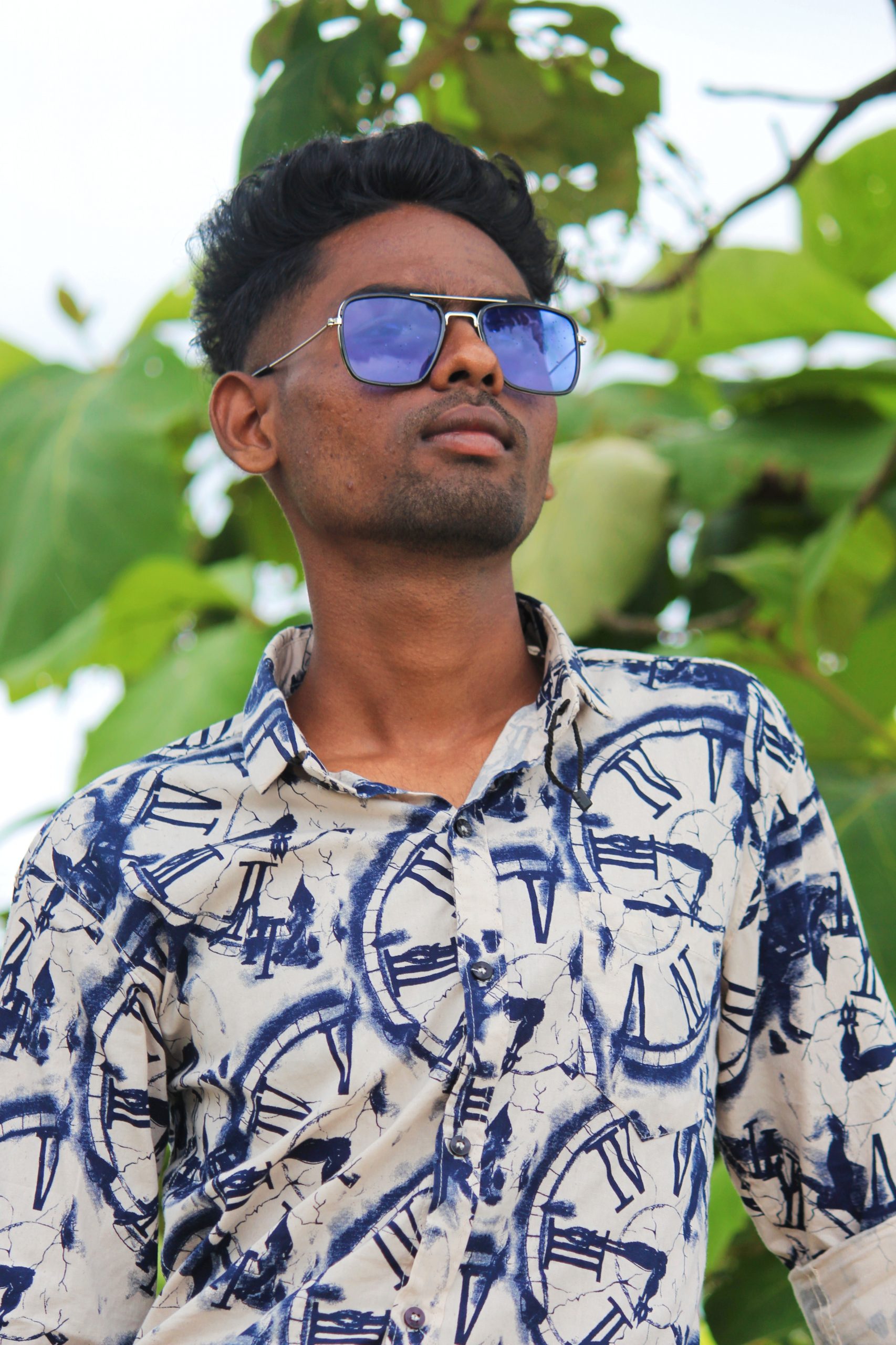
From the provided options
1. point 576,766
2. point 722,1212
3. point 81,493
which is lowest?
point 722,1212

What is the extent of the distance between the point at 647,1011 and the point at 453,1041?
13 centimetres

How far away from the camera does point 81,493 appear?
210 centimetres

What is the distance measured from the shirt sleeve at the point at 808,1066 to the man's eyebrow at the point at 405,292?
402mm

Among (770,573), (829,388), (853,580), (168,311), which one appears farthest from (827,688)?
(168,311)

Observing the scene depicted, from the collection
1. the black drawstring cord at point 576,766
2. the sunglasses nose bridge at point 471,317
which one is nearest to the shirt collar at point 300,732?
the black drawstring cord at point 576,766

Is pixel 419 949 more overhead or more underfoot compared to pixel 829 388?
more overhead

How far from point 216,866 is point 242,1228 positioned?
0.81 feet

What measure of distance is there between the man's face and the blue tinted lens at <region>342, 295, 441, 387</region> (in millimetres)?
11

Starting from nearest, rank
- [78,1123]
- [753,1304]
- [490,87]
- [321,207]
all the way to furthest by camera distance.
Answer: [78,1123], [321,207], [753,1304], [490,87]

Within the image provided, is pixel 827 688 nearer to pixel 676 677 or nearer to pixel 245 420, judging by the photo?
pixel 676 677

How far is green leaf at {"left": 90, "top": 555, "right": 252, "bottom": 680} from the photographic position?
6.74 feet

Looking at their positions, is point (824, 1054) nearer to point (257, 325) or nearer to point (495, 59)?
point (257, 325)

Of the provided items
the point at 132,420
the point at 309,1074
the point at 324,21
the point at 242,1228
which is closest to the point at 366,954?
the point at 309,1074

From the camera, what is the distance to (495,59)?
172 centimetres
